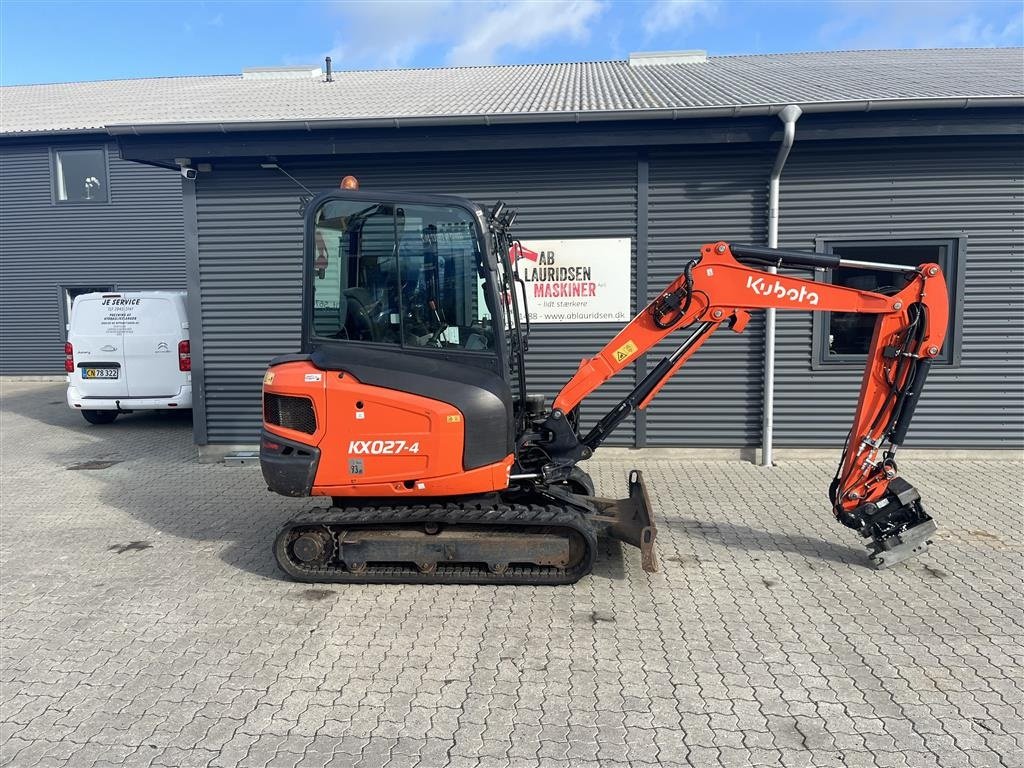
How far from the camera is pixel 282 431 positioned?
15.3 ft

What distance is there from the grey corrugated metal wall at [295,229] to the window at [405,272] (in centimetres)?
357

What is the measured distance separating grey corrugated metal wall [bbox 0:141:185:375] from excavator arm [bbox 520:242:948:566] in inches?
544

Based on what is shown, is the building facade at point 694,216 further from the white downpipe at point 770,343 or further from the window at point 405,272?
the window at point 405,272

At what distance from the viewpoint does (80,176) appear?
1587 cm

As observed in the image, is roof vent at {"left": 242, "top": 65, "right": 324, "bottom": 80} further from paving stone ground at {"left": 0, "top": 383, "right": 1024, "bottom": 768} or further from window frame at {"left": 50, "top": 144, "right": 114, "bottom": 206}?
paving stone ground at {"left": 0, "top": 383, "right": 1024, "bottom": 768}

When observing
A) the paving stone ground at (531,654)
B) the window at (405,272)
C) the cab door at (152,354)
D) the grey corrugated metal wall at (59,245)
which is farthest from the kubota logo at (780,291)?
the grey corrugated metal wall at (59,245)

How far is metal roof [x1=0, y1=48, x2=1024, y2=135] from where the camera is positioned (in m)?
7.24

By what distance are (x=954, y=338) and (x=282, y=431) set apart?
727 centimetres

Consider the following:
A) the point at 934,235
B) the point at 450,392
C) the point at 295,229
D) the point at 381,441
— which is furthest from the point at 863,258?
the point at 295,229

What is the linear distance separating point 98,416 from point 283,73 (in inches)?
293

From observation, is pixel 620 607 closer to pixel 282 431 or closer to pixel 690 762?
pixel 690 762

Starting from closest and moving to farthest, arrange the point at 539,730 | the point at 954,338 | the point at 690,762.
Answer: the point at 690,762
the point at 539,730
the point at 954,338

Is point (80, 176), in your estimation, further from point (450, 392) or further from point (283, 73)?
point (450, 392)

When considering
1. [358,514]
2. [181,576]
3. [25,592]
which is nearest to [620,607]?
[358,514]
